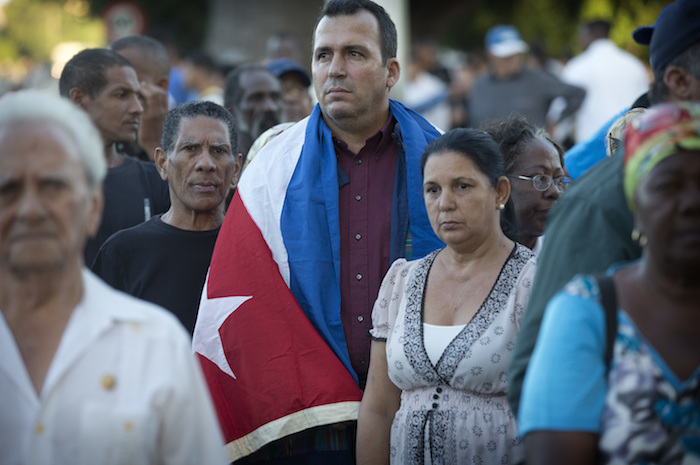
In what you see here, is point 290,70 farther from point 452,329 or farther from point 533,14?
point 533,14

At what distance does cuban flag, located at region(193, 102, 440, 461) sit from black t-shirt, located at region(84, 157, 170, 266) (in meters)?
0.97

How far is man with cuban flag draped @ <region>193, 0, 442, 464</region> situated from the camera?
13.4ft

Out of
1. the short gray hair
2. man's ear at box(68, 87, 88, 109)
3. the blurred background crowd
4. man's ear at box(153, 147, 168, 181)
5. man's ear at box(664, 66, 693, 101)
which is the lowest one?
the short gray hair

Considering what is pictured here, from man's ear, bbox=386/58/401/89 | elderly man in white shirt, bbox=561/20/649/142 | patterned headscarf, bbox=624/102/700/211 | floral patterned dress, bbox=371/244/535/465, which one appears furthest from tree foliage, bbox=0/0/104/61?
patterned headscarf, bbox=624/102/700/211

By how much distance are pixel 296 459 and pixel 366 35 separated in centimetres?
209

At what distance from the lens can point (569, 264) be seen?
2.83 meters

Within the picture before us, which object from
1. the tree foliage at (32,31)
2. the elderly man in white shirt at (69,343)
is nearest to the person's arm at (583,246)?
the elderly man in white shirt at (69,343)

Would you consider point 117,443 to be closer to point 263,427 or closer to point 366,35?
point 263,427

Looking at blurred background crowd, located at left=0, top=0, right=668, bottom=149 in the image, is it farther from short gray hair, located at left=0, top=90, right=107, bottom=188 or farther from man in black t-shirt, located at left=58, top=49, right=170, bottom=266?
short gray hair, located at left=0, top=90, right=107, bottom=188

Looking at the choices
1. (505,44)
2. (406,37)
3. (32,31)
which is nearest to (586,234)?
(505,44)

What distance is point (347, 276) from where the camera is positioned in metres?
4.31

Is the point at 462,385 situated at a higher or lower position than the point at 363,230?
lower

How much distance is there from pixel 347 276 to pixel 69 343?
74.2 inches

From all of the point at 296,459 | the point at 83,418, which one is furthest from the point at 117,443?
the point at 296,459
